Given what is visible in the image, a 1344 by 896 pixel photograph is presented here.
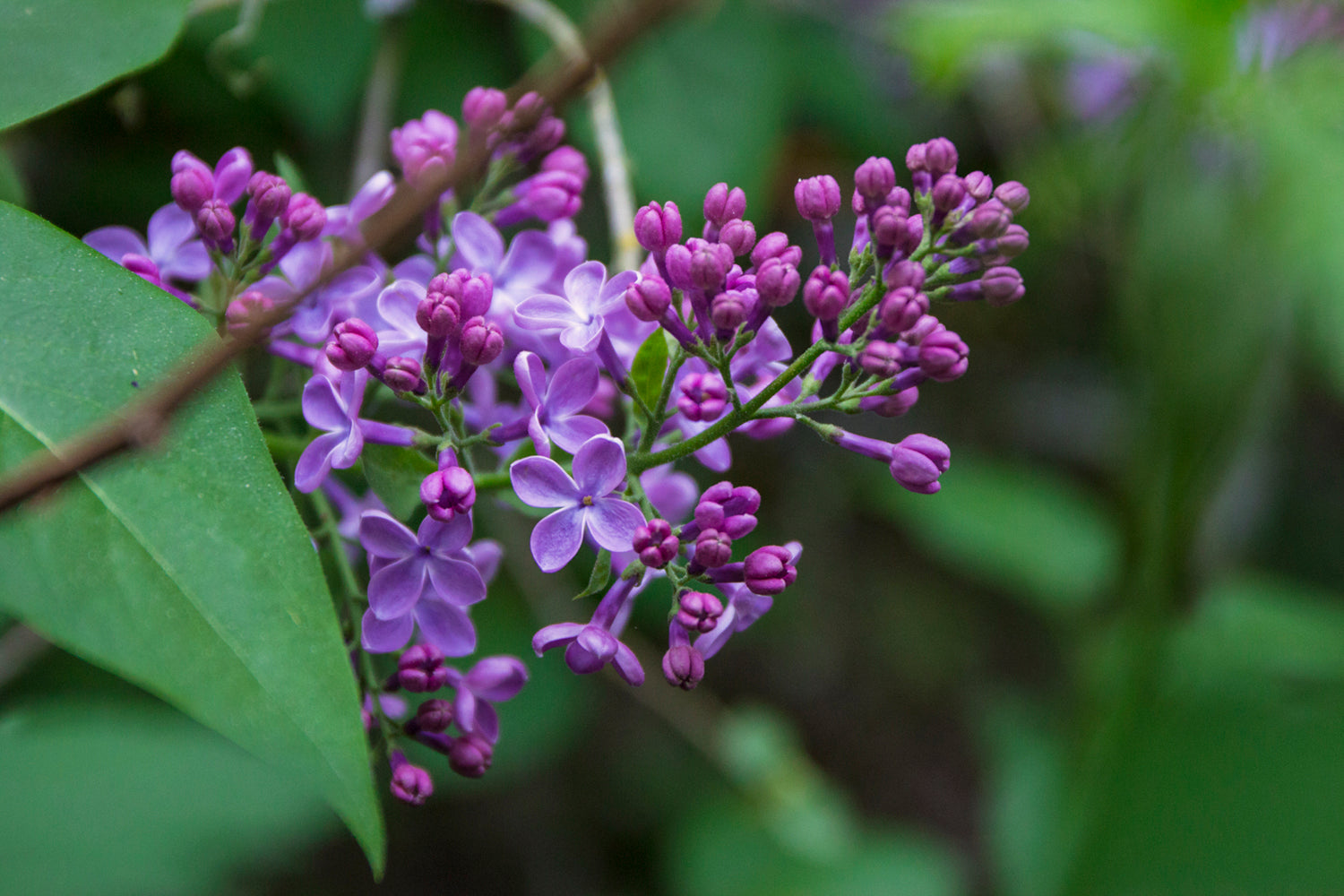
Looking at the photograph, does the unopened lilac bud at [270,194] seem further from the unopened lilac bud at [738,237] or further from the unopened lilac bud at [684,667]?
the unopened lilac bud at [684,667]

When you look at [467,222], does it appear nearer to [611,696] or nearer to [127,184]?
[127,184]

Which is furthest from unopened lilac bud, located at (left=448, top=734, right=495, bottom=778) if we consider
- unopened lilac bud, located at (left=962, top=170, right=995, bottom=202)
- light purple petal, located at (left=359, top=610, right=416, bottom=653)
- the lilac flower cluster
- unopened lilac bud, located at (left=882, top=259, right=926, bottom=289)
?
unopened lilac bud, located at (left=962, top=170, right=995, bottom=202)

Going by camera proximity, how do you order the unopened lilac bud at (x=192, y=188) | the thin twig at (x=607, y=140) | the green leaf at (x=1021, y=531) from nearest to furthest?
the unopened lilac bud at (x=192, y=188) → the thin twig at (x=607, y=140) → the green leaf at (x=1021, y=531)

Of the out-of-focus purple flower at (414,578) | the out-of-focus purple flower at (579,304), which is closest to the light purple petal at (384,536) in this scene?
the out-of-focus purple flower at (414,578)

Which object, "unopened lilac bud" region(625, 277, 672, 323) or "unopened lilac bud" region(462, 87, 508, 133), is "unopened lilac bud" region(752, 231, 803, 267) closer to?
"unopened lilac bud" region(625, 277, 672, 323)

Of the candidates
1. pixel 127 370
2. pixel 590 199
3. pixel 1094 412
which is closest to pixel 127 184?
pixel 590 199
